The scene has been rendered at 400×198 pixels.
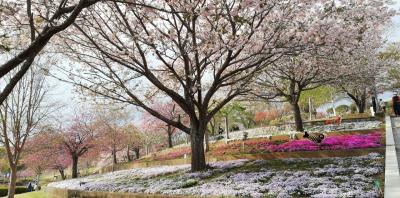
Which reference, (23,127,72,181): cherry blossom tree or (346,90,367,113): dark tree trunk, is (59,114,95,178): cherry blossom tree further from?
(346,90,367,113): dark tree trunk

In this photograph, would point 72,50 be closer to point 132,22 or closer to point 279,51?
point 132,22

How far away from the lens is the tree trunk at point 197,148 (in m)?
17.8

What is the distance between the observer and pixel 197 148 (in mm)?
17812

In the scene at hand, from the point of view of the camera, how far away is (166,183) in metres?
16.5

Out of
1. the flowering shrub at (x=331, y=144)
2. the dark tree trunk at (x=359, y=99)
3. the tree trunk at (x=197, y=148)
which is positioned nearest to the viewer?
the tree trunk at (x=197, y=148)

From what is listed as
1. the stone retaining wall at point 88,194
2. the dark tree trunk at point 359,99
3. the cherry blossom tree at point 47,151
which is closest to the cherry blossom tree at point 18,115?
the stone retaining wall at point 88,194

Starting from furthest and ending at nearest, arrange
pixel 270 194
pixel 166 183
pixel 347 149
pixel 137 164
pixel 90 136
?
pixel 90 136 < pixel 137 164 < pixel 347 149 < pixel 166 183 < pixel 270 194

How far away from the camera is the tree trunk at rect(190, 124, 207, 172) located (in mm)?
17844

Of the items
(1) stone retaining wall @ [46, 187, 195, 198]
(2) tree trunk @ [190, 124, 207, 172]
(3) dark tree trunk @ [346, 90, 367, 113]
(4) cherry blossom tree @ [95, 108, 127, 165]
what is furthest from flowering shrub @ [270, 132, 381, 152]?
(4) cherry blossom tree @ [95, 108, 127, 165]

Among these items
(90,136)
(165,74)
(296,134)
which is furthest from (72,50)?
(90,136)

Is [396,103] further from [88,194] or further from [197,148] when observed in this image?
[88,194]

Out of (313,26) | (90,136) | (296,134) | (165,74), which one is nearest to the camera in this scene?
(313,26)

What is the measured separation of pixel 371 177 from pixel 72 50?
492 inches

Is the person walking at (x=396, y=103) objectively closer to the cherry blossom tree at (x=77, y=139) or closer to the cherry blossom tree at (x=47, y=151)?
the cherry blossom tree at (x=47, y=151)
